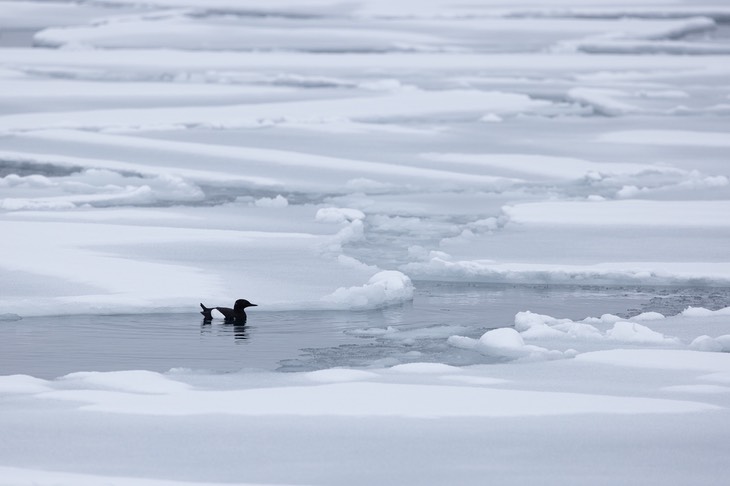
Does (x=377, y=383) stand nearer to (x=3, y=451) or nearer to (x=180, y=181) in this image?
(x=3, y=451)

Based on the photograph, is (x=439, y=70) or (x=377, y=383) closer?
(x=377, y=383)

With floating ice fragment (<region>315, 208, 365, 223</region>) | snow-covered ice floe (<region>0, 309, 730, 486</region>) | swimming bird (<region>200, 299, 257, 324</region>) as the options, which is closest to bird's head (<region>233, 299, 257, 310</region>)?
swimming bird (<region>200, 299, 257, 324</region>)

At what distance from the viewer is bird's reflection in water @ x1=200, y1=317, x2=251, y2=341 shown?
6023 millimetres

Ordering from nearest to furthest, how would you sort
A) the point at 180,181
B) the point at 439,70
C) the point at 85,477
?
the point at 85,477 < the point at 180,181 < the point at 439,70

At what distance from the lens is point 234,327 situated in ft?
20.1

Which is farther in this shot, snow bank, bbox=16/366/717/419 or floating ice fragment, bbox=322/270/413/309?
floating ice fragment, bbox=322/270/413/309

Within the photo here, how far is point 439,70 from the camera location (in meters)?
16.7

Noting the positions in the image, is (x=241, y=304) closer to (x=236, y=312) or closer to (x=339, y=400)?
(x=236, y=312)

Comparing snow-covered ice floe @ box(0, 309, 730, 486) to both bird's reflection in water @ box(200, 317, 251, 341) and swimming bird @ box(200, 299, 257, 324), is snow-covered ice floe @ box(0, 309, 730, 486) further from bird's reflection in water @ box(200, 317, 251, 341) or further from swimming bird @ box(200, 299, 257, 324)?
swimming bird @ box(200, 299, 257, 324)

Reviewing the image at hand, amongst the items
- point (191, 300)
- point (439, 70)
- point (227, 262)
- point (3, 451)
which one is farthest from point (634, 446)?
point (439, 70)

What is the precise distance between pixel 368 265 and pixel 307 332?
4.33 feet

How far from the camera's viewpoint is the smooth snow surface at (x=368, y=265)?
4168mm

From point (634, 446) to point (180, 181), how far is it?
6123 mm

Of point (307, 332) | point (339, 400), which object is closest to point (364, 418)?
point (339, 400)
